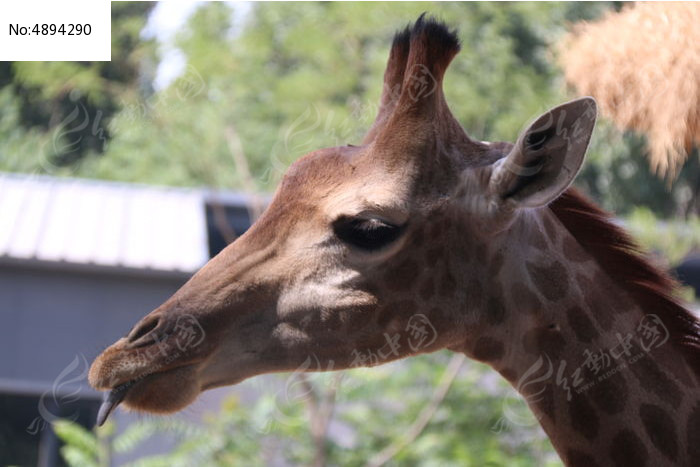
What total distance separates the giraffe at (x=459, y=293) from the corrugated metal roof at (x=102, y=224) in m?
7.09

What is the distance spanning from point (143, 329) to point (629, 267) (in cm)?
140

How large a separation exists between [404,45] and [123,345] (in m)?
1.30

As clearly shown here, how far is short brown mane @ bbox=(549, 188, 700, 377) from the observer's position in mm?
2721

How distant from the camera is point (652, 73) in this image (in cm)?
384

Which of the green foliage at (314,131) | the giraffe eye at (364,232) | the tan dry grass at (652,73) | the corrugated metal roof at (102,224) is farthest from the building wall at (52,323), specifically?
the giraffe eye at (364,232)

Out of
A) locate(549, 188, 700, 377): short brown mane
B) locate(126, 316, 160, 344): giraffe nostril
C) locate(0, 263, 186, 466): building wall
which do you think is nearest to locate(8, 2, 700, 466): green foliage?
locate(0, 263, 186, 466): building wall

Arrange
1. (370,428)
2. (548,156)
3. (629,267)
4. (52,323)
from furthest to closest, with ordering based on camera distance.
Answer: (52,323) → (370,428) → (629,267) → (548,156)

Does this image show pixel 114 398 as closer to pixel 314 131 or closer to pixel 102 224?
pixel 314 131

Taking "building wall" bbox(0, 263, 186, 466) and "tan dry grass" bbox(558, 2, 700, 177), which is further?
"building wall" bbox(0, 263, 186, 466)

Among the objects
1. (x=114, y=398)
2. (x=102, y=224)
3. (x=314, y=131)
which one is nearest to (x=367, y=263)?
(x=114, y=398)

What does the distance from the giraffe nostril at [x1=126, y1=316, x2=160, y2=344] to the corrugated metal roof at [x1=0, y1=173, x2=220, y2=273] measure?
23.5 feet

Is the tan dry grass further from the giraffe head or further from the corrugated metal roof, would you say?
the corrugated metal roof

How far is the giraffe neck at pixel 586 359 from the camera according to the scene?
2598mm

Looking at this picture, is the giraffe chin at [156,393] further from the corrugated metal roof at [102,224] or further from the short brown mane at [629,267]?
the corrugated metal roof at [102,224]
